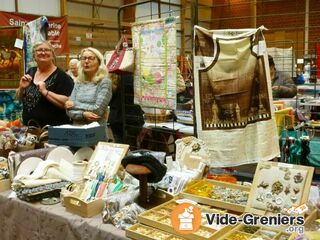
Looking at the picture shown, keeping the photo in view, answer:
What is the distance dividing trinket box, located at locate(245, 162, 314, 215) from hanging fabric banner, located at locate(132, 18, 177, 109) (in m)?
1.09

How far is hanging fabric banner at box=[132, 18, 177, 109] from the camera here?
97.0 inches

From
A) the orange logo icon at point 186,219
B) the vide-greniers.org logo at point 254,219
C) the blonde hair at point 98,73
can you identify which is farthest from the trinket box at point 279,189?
the blonde hair at point 98,73

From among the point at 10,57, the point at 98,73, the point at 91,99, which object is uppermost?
the point at 10,57

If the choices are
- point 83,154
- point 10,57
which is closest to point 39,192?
point 83,154

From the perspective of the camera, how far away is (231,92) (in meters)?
2.24

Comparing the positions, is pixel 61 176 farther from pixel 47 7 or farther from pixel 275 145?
pixel 47 7

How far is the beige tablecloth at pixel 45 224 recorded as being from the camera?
1.51m

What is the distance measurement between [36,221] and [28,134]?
81cm

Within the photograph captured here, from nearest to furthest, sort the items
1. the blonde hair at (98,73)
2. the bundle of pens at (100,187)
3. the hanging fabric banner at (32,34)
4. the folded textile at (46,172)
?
the bundle of pens at (100,187)
the folded textile at (46,172)
the blonde hair at (98,73)
the hanging fabric banner at (32,34)

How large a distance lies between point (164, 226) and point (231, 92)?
110 centimetres

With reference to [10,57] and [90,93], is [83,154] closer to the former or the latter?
[90,93]

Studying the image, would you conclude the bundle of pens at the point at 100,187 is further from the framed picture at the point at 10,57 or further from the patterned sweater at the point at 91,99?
the framed picture at the point at 10,57

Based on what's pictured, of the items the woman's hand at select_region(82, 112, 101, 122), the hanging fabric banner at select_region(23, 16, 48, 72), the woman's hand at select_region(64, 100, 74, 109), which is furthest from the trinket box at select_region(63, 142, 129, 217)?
the hanging fabric banner at select_region(23, 16, 48, 72)

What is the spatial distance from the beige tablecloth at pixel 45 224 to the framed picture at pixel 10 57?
1.68 metres
